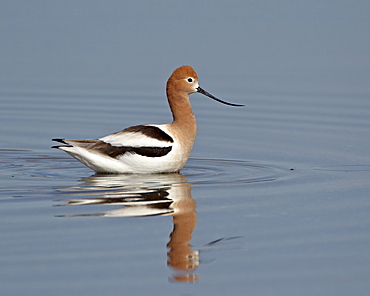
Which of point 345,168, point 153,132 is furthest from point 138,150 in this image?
point 345,168

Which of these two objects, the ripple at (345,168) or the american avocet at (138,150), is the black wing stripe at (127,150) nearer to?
the american avocet at (138,150)

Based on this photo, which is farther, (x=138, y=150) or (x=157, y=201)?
(x=138, y=150)

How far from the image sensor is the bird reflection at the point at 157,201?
7508 millimetres

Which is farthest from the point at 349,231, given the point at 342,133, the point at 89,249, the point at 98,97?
the point at 98,97

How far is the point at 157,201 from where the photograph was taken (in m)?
9.45

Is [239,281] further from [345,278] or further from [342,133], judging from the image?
[342,133]

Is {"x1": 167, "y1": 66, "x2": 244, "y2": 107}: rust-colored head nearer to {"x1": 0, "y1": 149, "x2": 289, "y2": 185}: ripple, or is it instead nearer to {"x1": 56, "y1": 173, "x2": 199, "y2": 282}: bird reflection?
{"x1": 0, "y1": 149, "x2": 289, "y2": 185}: ripple

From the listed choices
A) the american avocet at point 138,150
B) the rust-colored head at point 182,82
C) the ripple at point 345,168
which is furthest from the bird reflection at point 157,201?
the ripple at point 345,168

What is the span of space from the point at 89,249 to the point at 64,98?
313 inches

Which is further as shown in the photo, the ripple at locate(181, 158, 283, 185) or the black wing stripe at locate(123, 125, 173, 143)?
the black wing stripe at locate(123, 125, 173, 143)

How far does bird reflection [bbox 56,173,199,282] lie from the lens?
24.6 ft

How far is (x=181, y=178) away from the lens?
10820mm

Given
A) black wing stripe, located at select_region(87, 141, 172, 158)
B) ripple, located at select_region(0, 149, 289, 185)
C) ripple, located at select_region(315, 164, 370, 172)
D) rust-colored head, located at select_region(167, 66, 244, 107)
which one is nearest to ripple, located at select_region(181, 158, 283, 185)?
ripple, located at select_region(0, 149, 289, 185)

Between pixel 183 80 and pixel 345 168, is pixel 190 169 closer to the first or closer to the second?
pixel 183 80
